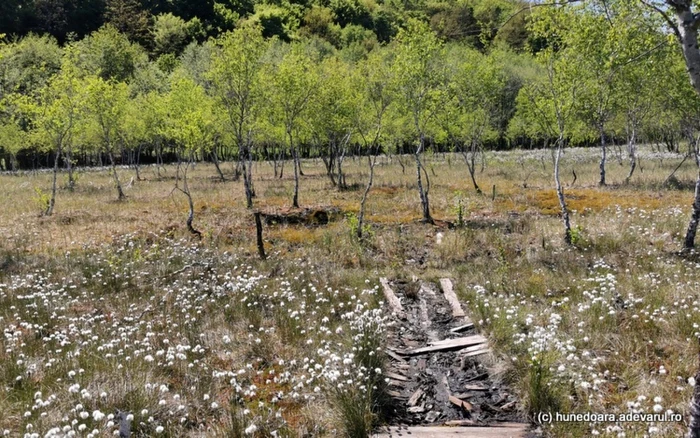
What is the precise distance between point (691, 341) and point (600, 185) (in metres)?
28.3

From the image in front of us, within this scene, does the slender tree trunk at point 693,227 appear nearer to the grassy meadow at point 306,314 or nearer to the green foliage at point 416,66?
the grassy meadow at point 306,314

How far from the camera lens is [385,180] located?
130 feet

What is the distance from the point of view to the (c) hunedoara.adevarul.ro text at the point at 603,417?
5.60m

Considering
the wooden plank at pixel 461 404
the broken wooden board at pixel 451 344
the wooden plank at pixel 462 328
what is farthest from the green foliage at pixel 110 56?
the wooden plank at pixel 461 404

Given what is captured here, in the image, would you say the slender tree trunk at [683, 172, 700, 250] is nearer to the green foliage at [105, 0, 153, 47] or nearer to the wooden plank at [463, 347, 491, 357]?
the wooden plank at [463, 347, 491, 357]

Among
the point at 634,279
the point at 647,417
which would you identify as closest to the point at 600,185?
the point at 634,279

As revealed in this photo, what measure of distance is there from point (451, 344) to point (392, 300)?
2.76 metres

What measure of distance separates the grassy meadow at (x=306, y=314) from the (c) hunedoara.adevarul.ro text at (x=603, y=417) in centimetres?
9

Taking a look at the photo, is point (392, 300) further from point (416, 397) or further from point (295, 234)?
point (295, 234)

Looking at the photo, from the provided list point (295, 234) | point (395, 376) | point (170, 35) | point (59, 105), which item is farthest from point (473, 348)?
point (170, 35)

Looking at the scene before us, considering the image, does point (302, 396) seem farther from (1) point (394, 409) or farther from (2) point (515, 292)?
(2) point (515, 292)

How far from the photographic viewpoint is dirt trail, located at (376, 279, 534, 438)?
6379mm

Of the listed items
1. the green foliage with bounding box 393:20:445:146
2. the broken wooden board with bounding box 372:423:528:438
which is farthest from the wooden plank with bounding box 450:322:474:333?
the green foliage with bounding box 393:20:445:146

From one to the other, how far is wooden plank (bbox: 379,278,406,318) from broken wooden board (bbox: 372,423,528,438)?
4500mm
